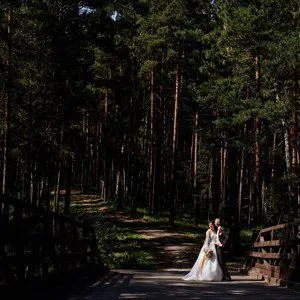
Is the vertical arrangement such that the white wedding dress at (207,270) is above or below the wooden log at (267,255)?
below

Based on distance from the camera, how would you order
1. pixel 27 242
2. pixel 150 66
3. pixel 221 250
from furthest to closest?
pixel 150 66 → pixel 221 250 → pixel 27 242

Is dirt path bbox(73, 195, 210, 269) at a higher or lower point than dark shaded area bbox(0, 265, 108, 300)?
lower

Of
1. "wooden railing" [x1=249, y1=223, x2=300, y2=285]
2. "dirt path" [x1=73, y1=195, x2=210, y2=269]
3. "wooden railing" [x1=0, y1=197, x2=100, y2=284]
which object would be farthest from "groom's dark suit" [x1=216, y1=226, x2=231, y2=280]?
"dirt path" [x1=73, y1=195, x2=210, y2=269]

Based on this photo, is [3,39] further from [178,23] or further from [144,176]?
[144,176]

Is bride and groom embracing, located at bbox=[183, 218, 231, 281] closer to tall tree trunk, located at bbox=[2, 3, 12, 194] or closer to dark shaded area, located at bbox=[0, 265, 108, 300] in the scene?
dark shaded area, located at bbox=[0, 265, 108, 300]

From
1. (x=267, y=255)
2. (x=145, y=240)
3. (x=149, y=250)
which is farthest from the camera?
(x=145, y=240)

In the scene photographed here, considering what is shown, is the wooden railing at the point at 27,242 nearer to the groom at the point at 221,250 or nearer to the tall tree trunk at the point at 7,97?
the groom at the point at 221,250

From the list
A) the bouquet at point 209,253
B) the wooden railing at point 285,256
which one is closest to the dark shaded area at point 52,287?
the bouquet at point 209,253

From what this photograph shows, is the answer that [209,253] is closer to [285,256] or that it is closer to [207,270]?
[207,270]

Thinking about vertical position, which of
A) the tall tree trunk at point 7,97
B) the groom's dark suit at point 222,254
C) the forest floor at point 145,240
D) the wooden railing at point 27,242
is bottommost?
the forest floor at point 145,240

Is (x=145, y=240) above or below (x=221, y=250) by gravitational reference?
below

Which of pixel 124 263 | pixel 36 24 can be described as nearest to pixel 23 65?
pixel 36 24

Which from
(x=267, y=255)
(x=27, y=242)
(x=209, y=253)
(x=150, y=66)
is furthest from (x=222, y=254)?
(x=150, y=66)

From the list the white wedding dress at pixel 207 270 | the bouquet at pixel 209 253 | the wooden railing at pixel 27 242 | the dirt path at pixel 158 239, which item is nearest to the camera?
the wooden railing at pixel 27 242
